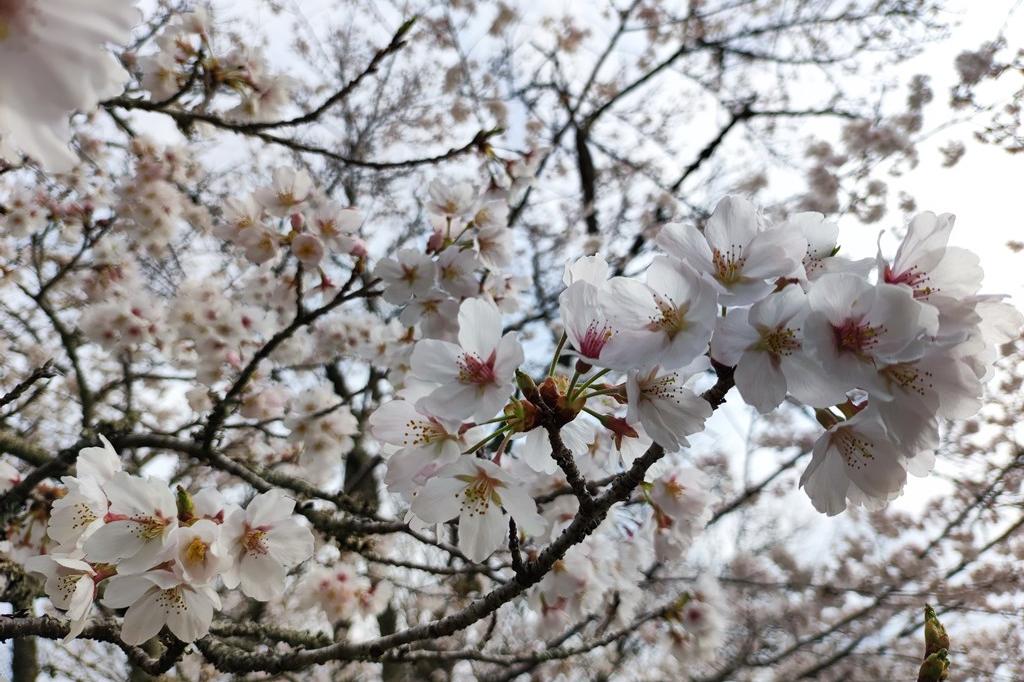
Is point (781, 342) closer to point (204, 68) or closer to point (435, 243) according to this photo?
point (435, 243)

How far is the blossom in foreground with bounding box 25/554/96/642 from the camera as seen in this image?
1.23 metres

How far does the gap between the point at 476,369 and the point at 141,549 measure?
0.81 m

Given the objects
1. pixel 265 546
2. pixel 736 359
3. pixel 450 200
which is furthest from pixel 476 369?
pixel 450 200

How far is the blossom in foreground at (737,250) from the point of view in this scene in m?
1.00

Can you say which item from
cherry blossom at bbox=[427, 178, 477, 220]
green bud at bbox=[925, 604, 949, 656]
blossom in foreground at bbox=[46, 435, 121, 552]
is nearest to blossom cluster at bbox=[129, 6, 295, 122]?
cherry blossom at bbox=[427, 178, 477, 220]

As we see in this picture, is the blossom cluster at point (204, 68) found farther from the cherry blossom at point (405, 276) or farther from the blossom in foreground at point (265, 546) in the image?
the blossom in foreground at point (265, 546)

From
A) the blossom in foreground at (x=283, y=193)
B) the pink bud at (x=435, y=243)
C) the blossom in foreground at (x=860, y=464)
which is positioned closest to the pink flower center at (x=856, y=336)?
the blossom in foreground at (x=860, y=464)

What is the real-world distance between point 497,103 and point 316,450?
15.7ft

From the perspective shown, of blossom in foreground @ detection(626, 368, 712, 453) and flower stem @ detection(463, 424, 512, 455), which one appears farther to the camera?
flower stem @ detection(463, 424, 512, 455)

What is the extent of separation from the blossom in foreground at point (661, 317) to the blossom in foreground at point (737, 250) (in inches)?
1.2

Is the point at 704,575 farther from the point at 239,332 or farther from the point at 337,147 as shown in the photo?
the point at 337,147

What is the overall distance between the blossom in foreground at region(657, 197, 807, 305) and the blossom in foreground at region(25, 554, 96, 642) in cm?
135

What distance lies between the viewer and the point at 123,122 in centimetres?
390

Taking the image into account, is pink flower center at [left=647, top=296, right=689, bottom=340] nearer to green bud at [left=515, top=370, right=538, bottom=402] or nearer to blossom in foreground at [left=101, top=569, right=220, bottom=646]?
green bud at [left=515, top=370, right=538, bottom=402]
